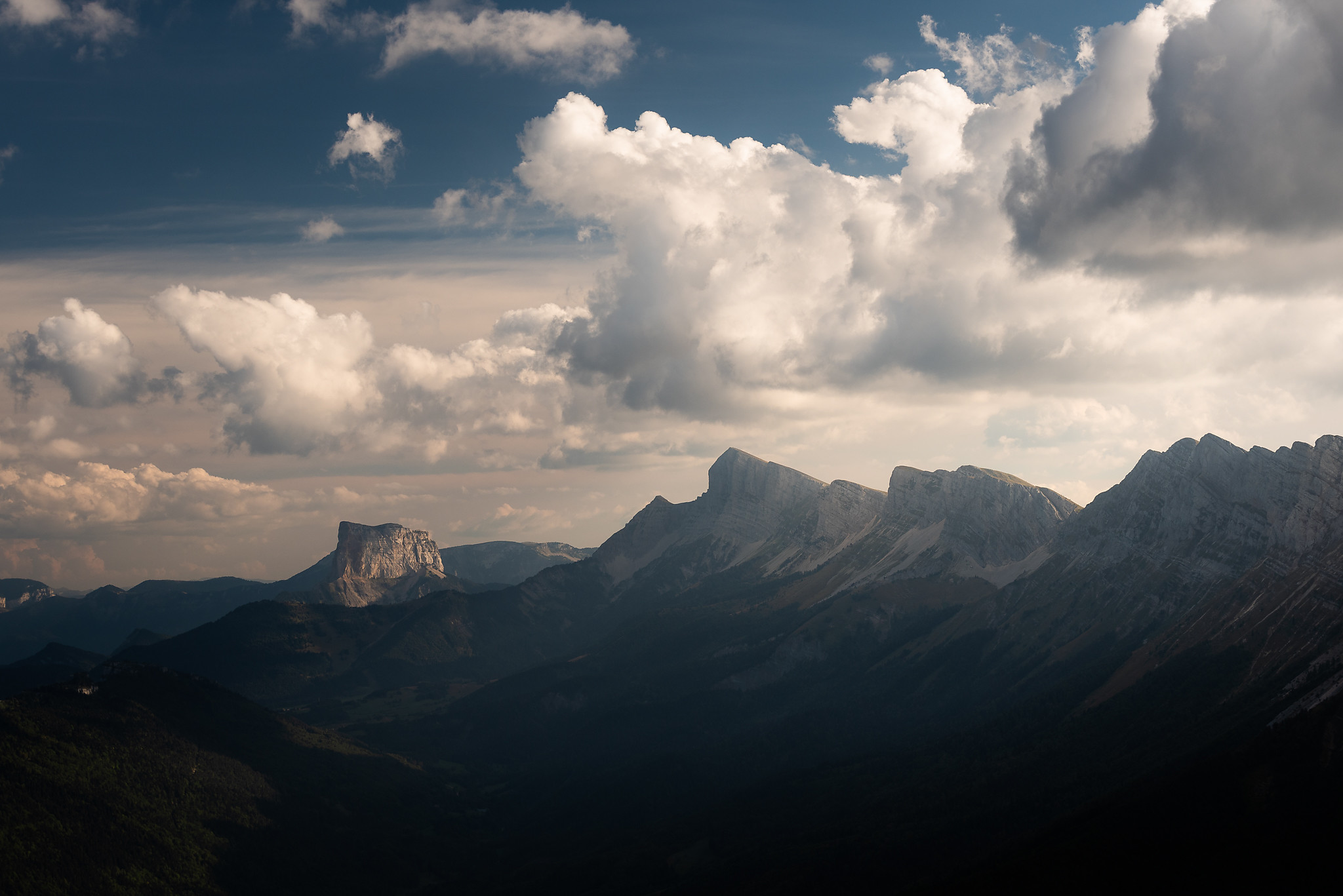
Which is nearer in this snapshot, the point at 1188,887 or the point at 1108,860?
the point at 1188,887

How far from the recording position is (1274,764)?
199625mm

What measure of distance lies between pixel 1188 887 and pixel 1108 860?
1673cm

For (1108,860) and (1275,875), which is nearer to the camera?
(1275,875)

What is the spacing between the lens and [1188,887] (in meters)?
178

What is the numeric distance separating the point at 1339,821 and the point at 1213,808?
23636 millimetres

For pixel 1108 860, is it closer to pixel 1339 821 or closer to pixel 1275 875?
pixel 1275 875

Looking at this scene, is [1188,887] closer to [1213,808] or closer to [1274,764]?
[1213,808]

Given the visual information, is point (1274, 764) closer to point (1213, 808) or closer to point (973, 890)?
point (1213, 808)

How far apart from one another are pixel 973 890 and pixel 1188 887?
40351 millimetres

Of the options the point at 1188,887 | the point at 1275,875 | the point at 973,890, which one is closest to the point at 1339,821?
the point at 1275,875

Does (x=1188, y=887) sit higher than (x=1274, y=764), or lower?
lower

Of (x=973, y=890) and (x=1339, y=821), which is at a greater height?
(x=1339, y=821)

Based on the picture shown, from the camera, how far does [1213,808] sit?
647 feet

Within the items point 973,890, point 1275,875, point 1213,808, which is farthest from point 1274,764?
point 973,890
